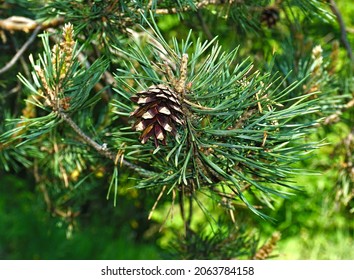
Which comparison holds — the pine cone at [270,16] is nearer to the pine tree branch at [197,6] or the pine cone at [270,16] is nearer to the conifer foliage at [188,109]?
the conifer foliage at [188,109]

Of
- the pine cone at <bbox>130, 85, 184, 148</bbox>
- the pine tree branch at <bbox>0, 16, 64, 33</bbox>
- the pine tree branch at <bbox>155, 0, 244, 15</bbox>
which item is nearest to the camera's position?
the pine cone at <bbox>130, 85, 184, 148</bbox>

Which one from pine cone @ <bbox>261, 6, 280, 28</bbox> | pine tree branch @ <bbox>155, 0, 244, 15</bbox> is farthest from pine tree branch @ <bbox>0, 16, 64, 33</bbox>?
pine cone @ <bbox>261, 6, 280, 28</bbox>

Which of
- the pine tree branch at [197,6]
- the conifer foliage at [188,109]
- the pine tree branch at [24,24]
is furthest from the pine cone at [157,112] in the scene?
the pine tree branch at [24,24]

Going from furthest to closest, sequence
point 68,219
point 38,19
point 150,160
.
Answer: point 68,219 → point 38,19 → point 150,160

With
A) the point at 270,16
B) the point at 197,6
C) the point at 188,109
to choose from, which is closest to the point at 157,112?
the point at 188,109

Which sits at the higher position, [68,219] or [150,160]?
[150,160]

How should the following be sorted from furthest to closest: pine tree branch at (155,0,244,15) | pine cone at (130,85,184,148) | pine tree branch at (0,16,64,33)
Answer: pine tree branch at (0,16,64,33) < pine tree branch at (155,0,244,15) < pine cone at (130,85,184,148)

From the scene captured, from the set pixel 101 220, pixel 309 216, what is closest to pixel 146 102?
pixel 309 216

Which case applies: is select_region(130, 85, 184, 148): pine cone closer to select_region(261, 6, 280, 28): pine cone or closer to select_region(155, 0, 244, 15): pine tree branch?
select_region(155, 0, 244, 15): pine tree branch
